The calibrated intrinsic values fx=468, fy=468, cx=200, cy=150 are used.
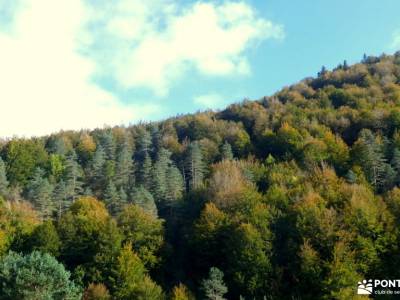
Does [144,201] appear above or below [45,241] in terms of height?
above

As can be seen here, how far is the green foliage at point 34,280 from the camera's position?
4269 cm

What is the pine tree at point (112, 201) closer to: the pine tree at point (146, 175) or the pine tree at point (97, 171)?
the pine tree at point (146, 175)

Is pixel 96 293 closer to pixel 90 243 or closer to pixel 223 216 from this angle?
pixel 90 243

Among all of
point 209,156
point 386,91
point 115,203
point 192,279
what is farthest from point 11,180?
point 386,91

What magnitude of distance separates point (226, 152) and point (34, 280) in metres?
68.4

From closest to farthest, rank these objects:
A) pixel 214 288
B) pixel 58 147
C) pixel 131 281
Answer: pixel 214 288 < pixel 131 281 < pixel 58 147

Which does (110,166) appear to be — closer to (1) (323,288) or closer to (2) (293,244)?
(2) (293,244)

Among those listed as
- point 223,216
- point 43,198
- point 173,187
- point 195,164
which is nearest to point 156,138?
point 195,164

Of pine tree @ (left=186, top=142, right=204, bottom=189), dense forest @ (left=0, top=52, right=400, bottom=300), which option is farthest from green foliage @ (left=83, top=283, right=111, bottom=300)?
pine tree @ (left=186, top=142, right=204, bottom=189)

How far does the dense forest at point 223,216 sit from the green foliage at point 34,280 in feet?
0.35

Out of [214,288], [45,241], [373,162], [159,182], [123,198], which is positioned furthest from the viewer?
[159,182]

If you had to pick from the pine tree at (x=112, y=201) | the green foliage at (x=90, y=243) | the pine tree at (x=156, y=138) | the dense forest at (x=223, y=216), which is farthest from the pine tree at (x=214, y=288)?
the pine tree at (x=156, y=138)

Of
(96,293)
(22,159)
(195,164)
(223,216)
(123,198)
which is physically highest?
(22,159)

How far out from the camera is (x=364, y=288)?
49.0 m
